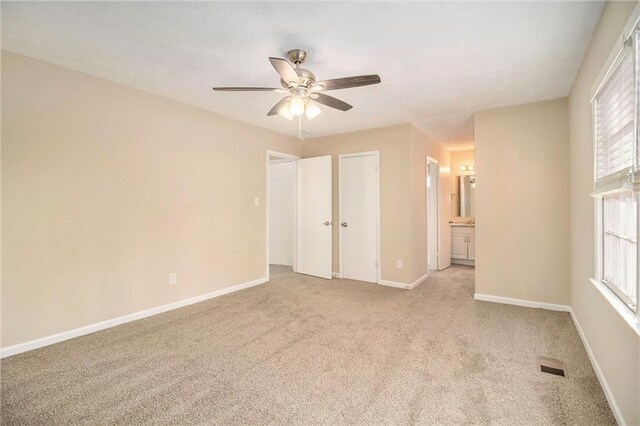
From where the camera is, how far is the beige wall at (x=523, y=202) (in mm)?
3352

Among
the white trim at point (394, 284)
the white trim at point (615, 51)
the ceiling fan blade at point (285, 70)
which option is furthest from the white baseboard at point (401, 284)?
the ceiling fan blade at point (285, 70)

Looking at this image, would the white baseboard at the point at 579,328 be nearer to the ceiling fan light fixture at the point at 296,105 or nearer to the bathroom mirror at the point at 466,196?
the ceiling fan light fixture at the point at 296,105

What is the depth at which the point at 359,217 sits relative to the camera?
4793 millimetres

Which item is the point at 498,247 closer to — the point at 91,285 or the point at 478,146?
the point at 478,146

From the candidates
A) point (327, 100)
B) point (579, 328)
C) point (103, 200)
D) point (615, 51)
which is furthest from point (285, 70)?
point (579, 328)

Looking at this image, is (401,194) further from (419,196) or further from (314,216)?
(314,216)

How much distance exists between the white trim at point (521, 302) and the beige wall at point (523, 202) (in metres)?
0.04

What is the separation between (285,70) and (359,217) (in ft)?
10.1

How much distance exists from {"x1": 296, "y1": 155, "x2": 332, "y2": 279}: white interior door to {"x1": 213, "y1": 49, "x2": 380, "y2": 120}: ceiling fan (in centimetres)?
244

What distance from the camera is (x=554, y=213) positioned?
3.38m

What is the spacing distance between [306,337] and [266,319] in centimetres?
63

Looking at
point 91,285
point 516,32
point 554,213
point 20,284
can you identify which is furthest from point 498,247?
point 20,284

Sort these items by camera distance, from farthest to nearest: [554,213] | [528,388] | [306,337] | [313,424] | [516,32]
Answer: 1. [554,213]
2. [306,337]
3. [516,32]
4. [528,388]
5. [313,424]

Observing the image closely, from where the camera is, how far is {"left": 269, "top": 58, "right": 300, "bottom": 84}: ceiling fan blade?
192 centimetres
